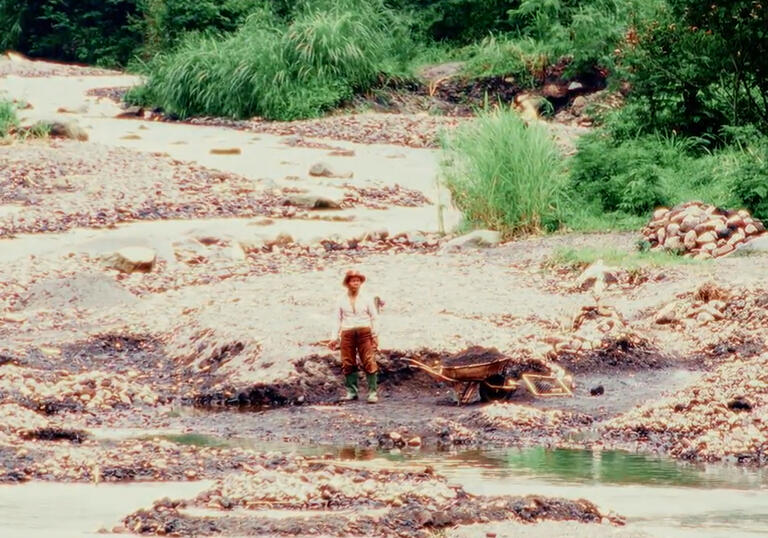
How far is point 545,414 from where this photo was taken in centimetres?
1066

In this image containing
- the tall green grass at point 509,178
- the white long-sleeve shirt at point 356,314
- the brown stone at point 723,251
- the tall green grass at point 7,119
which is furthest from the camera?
the tall green grass at point 7,119

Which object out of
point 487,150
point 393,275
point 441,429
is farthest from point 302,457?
point 487,150

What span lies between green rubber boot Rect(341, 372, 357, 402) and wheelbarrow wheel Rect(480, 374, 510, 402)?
2.75ft

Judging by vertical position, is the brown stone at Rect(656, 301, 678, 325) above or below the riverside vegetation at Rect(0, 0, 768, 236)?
below

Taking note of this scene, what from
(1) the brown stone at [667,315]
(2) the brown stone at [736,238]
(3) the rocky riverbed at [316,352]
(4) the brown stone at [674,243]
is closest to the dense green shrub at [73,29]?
(3) the rocky riverbed at [316,352]

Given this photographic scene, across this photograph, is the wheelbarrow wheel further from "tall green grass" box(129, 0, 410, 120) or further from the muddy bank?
"tall green grass" box(129, 0, 410, 120)

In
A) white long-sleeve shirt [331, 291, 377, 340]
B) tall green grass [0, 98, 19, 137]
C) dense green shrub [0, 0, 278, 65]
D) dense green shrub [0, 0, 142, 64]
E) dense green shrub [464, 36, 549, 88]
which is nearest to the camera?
white long-sleeve shirt [331, 291, 377, 340]

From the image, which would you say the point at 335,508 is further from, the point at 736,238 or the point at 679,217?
the point at 679,217

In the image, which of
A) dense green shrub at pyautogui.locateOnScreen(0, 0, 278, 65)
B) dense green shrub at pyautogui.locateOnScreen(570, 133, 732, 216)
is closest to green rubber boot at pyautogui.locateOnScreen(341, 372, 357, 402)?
dense green shrub at pyautogui.locateOnScreen(570, 133, 732, 216)

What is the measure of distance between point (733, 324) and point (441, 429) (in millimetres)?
3397

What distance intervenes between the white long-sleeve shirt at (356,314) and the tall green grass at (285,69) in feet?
60.4

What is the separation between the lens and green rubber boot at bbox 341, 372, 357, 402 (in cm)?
1126

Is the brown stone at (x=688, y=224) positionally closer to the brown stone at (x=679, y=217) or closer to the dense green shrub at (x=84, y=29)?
the brown stone at (x=679, y=217)

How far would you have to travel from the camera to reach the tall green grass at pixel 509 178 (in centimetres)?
1777
